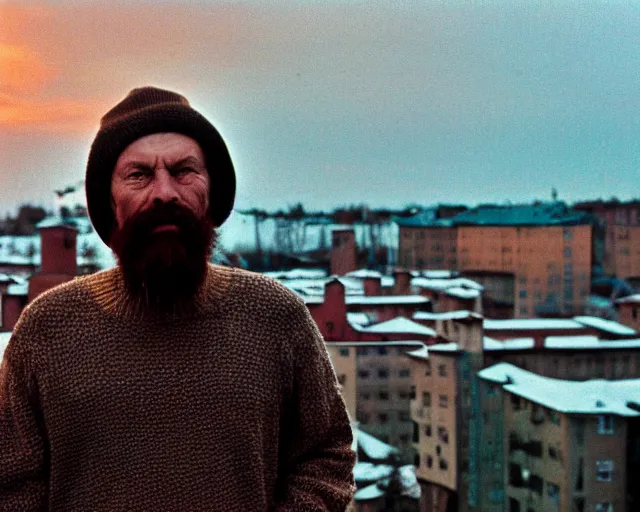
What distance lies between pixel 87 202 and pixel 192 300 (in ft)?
0.36

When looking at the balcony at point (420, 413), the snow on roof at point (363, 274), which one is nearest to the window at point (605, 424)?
the balcony at point (420, 413)

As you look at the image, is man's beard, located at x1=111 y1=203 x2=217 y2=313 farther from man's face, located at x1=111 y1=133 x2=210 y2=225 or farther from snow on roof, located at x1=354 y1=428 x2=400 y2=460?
snow on roof, located at x1=354 y1=428 x2=400 y2=460

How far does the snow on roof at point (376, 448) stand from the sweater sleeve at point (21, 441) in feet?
13.3

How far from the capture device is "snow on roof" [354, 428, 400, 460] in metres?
4.47

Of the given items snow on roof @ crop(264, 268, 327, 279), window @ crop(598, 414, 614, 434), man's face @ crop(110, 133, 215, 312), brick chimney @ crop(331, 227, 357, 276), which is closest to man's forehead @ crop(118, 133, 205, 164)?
man's face @ crop(110, 133, 215, 312)

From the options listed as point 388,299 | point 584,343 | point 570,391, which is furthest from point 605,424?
point 388,299

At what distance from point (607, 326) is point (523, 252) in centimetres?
68

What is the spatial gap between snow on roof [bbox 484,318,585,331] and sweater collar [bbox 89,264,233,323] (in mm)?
4377

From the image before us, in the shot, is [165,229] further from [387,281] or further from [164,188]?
[387,281]

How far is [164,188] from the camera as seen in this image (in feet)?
1.72

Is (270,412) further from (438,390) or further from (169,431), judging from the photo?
(438,390)

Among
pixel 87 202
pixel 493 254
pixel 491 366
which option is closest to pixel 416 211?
pixel 493 254

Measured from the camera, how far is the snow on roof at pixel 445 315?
4.45 meters

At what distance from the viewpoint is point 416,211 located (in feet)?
15.7
